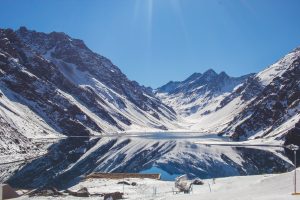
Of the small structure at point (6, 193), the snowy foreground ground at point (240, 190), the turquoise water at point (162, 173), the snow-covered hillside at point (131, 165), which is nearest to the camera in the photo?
the snowy foreground ground at point (240, 190)

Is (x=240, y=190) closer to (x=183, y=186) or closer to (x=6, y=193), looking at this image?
(x=183, y=186)

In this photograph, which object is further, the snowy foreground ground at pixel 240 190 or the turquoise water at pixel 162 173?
the turquoise water at pixel 162 173

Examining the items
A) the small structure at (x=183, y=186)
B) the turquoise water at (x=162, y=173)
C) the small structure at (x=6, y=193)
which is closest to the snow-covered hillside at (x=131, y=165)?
the turquoise water at (x=162, y=173)

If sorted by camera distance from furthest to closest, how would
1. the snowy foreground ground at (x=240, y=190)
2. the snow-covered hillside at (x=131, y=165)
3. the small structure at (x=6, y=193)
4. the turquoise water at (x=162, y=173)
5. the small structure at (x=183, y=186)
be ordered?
the snow-covered hillside at (x=131, y=165) → the turquoise water at (x=162, y=173) → the small structure at (x=183, y=186) → the small structure at (x=6, y=193) → the snowy foreground ground at (x=240, y=190)

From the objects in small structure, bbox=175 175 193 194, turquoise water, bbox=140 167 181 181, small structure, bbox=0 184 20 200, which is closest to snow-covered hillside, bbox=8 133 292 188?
turquoise water, bbox=140 167 181 181

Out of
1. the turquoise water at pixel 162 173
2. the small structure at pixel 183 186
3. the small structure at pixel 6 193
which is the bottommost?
the small structure at pixel 6 193

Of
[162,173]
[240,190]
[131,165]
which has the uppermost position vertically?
[131,165]

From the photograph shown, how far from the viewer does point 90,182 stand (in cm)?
8594

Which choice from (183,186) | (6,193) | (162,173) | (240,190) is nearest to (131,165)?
(162,173)

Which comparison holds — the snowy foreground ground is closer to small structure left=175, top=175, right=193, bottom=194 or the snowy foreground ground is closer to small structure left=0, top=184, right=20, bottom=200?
small structure left=175, top=175, right=193, bottom=194

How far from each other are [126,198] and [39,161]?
75.5m

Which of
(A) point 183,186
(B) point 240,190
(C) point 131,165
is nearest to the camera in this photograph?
(B) point 240,190

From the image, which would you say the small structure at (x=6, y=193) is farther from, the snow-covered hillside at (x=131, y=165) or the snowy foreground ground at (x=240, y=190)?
the snow-covered hillside at (x=131, y=165)

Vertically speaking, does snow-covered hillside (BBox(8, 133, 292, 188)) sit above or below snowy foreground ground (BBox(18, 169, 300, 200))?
above
